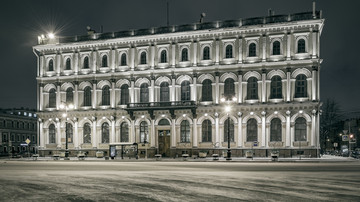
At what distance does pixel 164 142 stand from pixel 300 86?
61.2 ft

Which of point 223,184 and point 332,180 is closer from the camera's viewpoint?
point 223,184

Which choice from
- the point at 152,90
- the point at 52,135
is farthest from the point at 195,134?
the point at 52,135

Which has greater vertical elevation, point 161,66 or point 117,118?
point 161,66

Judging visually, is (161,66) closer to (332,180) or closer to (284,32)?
(284,32)

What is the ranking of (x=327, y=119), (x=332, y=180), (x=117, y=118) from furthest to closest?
1. (x=327, y=119)
2. (x=117, y=118)
3. (x=332, y=180)

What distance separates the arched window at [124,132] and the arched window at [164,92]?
635cm

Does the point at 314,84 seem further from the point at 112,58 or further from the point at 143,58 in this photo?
the point at 112,58

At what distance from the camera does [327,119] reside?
242 feet

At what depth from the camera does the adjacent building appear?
83.8 metres

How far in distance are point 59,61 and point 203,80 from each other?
2203cm

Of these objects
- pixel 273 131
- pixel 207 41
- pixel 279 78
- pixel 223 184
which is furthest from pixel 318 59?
pixel 223 184

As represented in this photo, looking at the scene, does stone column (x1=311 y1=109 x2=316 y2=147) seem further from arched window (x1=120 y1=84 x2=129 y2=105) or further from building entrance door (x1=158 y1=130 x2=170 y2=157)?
arched window (x1=120 y1=84 x2=129 y2=105)

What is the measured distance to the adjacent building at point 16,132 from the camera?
→ 275ft

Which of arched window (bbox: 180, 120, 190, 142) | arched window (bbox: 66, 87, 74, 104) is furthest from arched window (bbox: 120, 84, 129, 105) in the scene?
arched window (bbox: 180, 120, 190, 142)
